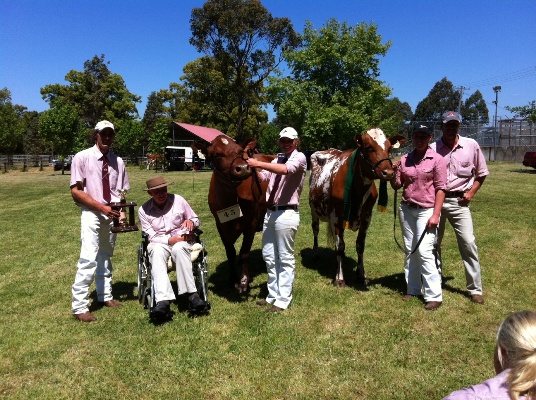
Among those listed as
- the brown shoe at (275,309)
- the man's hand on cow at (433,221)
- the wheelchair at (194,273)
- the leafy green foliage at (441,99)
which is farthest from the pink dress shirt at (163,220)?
the leafy green foliage at (441,99)

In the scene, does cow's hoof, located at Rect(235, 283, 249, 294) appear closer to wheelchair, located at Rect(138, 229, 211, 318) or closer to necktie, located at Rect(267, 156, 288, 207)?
wheelchair, located at Rect(138, 229, 211, 318)

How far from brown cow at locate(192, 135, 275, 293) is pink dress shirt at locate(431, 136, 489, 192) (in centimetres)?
242

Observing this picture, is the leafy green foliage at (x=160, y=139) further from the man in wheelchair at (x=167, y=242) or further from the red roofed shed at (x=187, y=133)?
the man in wheelchair at (x=167, y=242)

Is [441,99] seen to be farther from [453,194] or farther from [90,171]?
[90,171]

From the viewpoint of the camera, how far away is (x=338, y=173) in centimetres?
629

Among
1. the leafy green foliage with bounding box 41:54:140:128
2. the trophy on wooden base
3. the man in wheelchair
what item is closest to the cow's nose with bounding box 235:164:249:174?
the man in wheelchair

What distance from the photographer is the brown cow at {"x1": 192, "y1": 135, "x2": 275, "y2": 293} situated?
5090 millimetres

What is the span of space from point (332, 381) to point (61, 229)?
9.58 m

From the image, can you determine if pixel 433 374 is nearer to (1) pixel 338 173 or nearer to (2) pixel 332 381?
(2) pixel 332 381

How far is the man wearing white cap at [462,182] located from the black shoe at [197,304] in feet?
10.6

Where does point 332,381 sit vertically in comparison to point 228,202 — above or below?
below

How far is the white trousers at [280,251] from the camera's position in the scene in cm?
495

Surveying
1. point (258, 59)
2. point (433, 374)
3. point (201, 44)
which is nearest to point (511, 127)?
point (258, 59)

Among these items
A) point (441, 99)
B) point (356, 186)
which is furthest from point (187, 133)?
point (441, 99)
